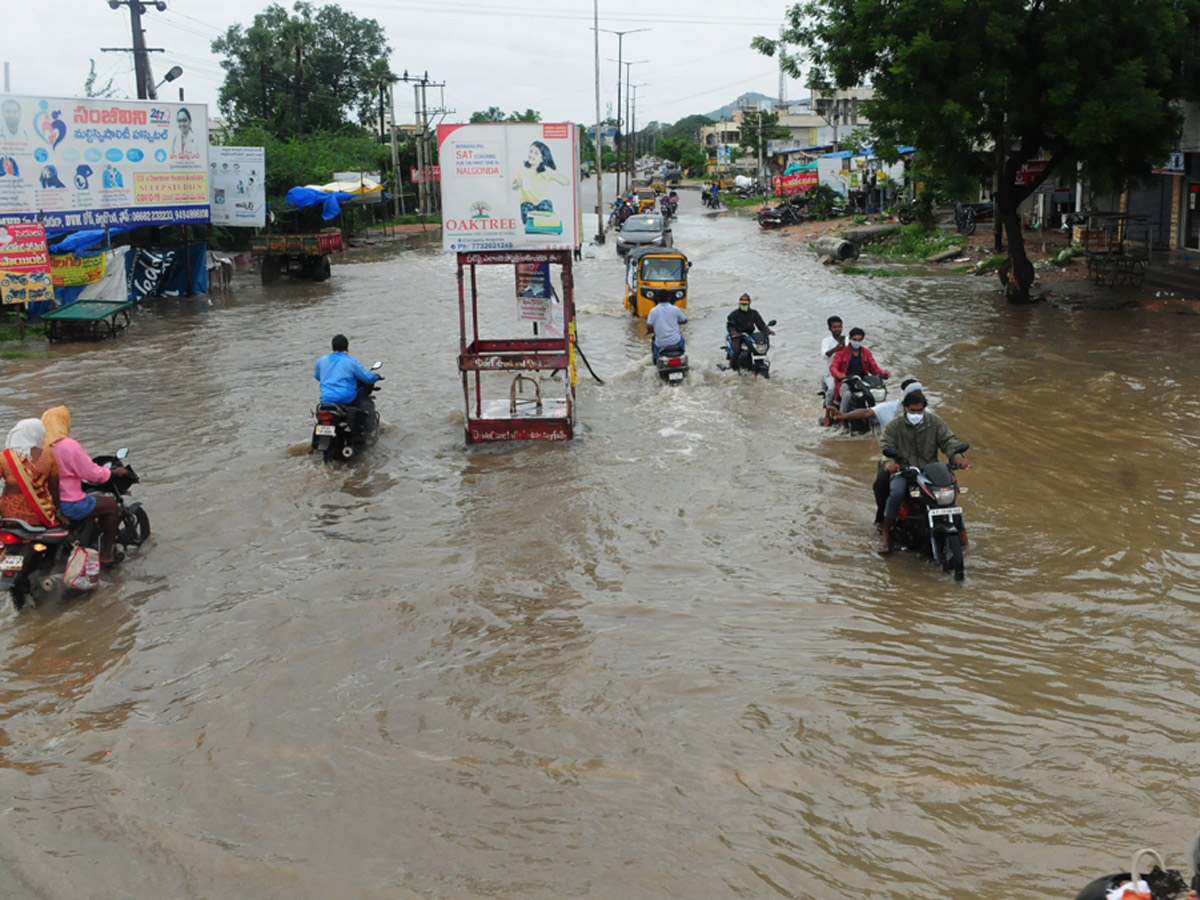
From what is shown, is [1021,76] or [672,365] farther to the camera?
[1021,76]

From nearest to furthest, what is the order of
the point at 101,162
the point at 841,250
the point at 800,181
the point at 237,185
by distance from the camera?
the point at 101,162 < the point at 237,185 < the point at 841,250 < the point at 800,181

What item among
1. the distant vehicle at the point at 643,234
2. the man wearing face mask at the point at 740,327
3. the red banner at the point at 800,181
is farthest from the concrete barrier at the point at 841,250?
the red banner at the point at 800,181

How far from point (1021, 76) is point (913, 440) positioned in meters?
15.5

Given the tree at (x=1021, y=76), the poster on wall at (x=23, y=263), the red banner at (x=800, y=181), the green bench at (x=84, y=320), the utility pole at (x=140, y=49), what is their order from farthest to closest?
the red banner at (x=800, y=181), the utility pole at (x=140, y=49), the green bench at (x=84, y=320), the poster on wall at (x=23, y=263), the tree at (x=1021, y=76)

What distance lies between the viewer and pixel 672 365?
16.5m

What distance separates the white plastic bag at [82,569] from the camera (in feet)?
27.8

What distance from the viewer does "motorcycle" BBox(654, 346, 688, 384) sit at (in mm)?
16531

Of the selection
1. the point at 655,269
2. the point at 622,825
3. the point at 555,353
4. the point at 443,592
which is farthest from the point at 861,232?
the point at 622,825

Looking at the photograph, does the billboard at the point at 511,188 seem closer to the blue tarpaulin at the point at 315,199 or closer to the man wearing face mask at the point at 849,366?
the man wearing face mask at the point at 849,366

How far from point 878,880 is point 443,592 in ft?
14.6

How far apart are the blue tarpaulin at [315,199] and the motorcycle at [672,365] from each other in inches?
830

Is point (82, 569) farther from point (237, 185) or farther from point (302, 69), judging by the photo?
point (302, 69)

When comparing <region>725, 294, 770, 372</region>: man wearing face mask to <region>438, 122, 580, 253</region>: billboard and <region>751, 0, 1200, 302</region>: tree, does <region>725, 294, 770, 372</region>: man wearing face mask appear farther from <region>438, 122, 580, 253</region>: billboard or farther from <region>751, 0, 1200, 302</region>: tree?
<region>751, 0, 1200, 302</region>: tree

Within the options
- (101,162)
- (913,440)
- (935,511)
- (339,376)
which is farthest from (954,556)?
(101,162)
